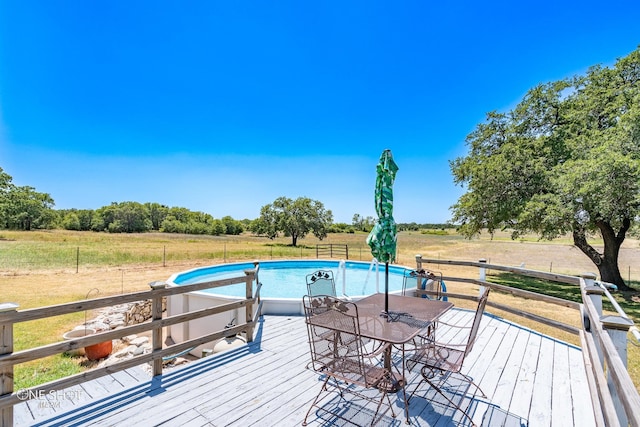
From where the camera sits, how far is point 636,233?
9.88m

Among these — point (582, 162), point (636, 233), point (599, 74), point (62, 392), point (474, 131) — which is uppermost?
point (599, 74)

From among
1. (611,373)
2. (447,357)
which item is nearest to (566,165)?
(447,357)

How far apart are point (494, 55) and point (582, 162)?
4940 mm

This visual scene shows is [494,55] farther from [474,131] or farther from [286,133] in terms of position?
[286,133]

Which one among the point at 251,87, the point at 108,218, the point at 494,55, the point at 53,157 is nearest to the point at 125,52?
the point at 251,87

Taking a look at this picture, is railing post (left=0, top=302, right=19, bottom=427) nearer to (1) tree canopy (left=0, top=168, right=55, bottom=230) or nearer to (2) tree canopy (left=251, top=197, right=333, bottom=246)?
(2) tree canopy (left=251, top=197, right=333, bottom=246)

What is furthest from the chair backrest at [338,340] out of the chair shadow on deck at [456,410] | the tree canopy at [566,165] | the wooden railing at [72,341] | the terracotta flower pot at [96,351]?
the tree canopy at [566,165]

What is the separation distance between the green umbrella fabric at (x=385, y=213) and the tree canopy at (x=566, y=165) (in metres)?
9.12

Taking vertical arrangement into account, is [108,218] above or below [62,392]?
above

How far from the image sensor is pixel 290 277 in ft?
39.2

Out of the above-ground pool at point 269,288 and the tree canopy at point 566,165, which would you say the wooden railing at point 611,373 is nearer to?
the above-ground pool at point 269,288

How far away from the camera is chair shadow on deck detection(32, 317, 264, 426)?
249cm

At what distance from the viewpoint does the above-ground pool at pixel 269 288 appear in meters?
5.57

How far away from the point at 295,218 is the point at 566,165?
23849mm
